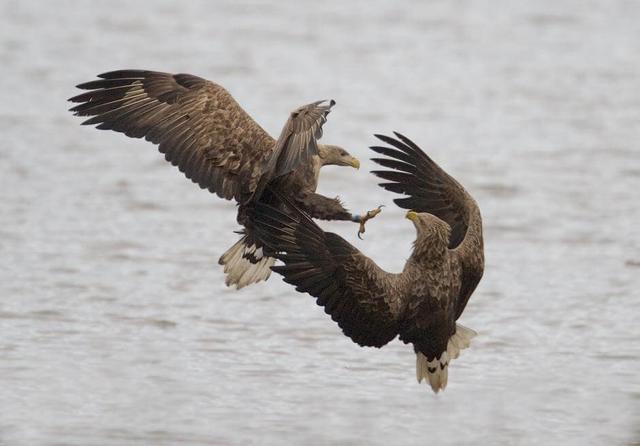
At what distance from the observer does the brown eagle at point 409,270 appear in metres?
7.30

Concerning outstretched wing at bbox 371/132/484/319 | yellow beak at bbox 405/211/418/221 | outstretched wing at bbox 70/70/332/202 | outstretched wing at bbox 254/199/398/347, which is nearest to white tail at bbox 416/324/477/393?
outstretched wing at bbox 371/132/484/319

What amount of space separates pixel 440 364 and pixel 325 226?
3642 mm

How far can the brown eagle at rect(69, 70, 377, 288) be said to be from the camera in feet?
26.5

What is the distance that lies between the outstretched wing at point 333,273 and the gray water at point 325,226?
603 mm

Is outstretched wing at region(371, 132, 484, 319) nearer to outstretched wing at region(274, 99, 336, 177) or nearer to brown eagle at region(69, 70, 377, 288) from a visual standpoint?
brown eagle at region(69, 70, 377, 288)

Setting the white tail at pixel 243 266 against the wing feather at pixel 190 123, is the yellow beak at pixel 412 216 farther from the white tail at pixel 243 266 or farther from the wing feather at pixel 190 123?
the white tail at pixel 243 266

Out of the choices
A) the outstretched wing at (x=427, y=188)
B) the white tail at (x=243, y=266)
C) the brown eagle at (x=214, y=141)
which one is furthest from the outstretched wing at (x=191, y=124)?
the outstretched wing at (x=427, y=188)

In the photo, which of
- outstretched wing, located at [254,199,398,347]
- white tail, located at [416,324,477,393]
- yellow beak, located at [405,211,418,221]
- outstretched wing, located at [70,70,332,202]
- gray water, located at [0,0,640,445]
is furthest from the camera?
outstretched wing, located at [70,70,332,202]

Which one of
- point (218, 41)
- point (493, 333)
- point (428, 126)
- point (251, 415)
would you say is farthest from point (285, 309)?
point (218, 41)

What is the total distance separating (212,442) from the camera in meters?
7.37

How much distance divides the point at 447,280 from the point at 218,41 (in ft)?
35.7

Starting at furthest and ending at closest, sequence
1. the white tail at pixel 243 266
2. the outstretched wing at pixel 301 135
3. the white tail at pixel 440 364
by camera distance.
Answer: the white tail at pixel 243 266, the white tail at pixel 440 364, the outstretched wing at pixel 301 135

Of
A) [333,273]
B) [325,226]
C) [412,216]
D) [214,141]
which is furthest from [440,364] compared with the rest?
[325,226]

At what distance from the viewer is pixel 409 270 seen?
25.0 feet
